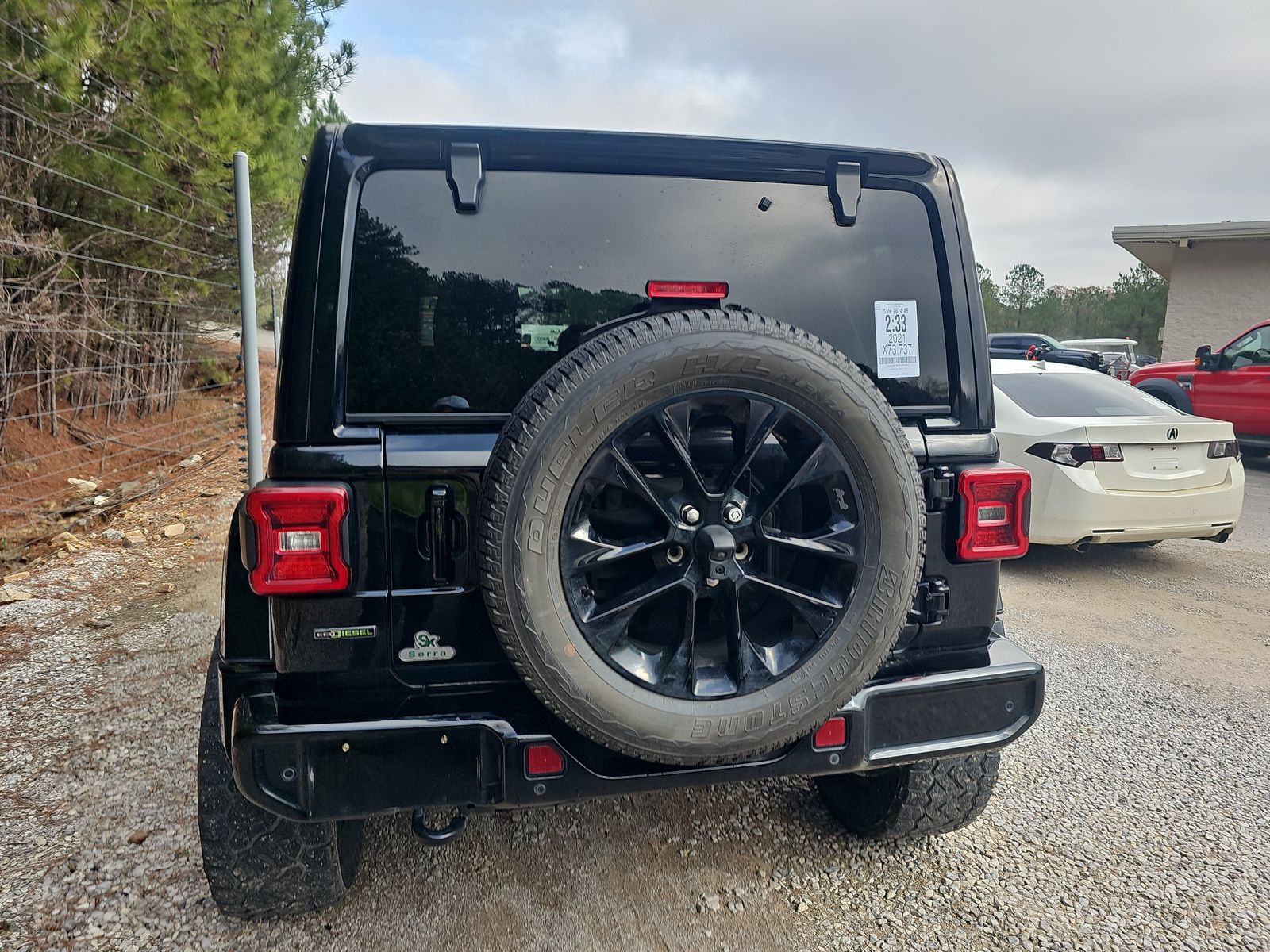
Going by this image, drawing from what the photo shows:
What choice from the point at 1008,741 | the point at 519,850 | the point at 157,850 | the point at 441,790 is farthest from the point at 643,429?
the point at 157,850

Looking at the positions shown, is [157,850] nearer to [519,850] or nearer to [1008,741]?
[519,850]

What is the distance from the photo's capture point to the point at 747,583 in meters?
1.88

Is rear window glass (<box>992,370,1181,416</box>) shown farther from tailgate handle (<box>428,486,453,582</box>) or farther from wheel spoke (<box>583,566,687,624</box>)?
tailgate handle (<box>428,486,453,582</box>)

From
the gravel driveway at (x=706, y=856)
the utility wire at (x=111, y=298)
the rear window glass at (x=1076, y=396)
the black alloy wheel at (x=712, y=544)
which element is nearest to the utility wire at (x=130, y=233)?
the utility wire at (x=111, y=298)

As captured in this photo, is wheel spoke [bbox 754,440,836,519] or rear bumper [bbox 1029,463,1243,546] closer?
wheel spoke [bbox 754,440,836,519]

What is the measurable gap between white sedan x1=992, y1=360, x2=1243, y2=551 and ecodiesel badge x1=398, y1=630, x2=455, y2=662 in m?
4.62

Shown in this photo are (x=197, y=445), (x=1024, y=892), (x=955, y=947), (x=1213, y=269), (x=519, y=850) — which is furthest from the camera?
(x=1213, y=269)

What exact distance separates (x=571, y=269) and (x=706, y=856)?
1.85 metres

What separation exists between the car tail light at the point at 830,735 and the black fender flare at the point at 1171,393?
31.8ft

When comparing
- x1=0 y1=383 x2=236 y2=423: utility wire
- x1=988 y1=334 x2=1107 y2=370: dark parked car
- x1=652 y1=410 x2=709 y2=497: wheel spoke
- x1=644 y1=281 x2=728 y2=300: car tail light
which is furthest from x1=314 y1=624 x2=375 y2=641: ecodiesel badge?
x1=988 y1=334 x2=1107 y2=370: dark parked car

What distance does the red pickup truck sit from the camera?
33.1 ft

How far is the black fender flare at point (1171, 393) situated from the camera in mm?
9992

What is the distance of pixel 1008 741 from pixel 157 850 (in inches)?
102

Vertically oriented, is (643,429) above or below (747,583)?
above
